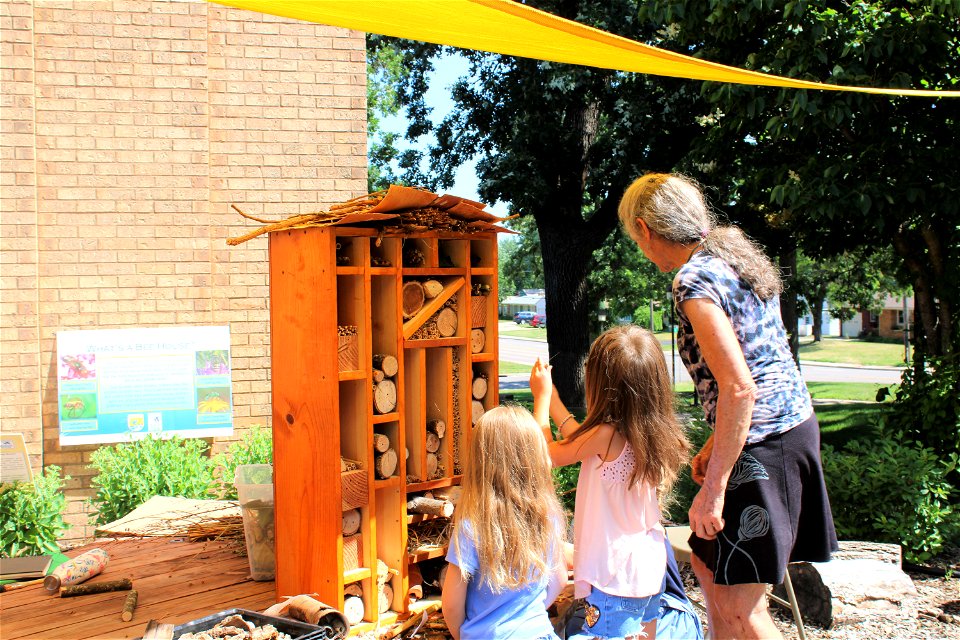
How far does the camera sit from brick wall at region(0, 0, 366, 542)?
6375mm

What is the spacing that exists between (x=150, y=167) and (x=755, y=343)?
5490 mm

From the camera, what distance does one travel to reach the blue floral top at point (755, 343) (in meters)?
2.45

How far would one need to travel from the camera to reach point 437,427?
3734mm

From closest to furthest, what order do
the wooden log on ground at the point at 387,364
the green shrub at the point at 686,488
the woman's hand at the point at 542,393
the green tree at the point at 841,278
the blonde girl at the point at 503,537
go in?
1. the blonde girl at the point at 503,537
2. the woman's hand at the point at 542,393
3. the wooden log on ground at the point at 387,364
4. the green shrub at the point at 686,488
5. the green tree at the point at 841,278

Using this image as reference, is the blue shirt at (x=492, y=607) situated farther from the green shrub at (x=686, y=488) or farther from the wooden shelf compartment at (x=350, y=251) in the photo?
the green shrub at (x=686, y=488)

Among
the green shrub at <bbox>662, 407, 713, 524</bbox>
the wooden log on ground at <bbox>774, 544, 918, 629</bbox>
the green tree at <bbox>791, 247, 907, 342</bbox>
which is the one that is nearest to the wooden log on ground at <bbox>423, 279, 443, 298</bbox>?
the wooden log on ground at <bbox>774, 544, 918, 629</bbox>

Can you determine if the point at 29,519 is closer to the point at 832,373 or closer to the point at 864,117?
the point at 864,117

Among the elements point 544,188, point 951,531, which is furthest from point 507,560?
point 544,188

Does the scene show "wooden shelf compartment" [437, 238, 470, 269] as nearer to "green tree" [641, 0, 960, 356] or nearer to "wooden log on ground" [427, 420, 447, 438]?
"wooden log on ground" [427, 420, 447, 438]

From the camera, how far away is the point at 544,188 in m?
12.1

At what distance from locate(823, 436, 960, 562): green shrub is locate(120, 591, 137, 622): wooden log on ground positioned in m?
4.49

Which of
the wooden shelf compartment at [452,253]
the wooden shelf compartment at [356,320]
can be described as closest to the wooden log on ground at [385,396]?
the wooden shelf compartment at [356,320]

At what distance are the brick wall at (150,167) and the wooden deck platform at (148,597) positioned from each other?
2.36m

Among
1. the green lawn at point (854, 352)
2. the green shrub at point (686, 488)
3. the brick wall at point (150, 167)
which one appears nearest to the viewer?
the green shrub at point (686, 488)
